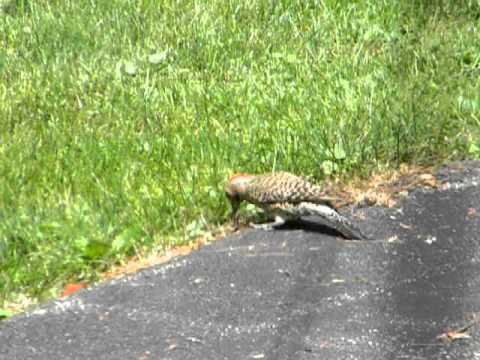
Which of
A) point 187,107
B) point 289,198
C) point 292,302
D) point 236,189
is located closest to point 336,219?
point 289,198

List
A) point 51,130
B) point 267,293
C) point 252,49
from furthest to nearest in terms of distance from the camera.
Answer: point 252,49, point 51,130, point 267,293

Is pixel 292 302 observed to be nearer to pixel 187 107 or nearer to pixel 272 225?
pixel 272 225

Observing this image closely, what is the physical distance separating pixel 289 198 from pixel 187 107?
1.70m

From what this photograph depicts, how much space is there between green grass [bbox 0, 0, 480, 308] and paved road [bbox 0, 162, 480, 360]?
44 centimetres

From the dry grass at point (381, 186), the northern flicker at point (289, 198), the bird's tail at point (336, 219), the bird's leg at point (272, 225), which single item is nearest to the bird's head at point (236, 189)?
the northern flicker at point (289, 198)

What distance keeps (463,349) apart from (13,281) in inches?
89.1

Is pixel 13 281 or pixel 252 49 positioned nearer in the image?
pixel 13 281

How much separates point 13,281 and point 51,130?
1.65 m

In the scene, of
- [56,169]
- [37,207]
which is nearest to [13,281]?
[37,207]

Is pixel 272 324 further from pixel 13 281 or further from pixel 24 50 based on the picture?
pixel 24 50

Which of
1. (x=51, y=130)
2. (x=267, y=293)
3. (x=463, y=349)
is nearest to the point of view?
(x=463, y=349)

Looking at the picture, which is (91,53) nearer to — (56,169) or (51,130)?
(51,130)

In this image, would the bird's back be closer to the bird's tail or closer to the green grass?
the bird's tail

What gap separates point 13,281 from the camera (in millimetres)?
6090
